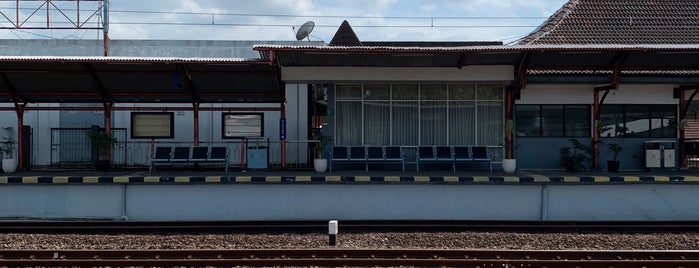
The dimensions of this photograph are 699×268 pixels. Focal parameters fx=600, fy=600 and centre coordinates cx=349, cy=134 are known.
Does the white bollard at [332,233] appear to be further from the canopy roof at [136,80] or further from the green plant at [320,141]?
the green plant at [320,141]

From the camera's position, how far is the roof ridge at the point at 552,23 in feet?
58.9

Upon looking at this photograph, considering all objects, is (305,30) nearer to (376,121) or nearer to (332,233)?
(376,121)

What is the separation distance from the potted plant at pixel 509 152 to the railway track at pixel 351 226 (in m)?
3.89

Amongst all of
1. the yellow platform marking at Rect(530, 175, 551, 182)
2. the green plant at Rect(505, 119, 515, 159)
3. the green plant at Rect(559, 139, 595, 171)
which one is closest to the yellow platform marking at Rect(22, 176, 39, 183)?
the yellow platform marking at Rect(530, 175, 551, 182)

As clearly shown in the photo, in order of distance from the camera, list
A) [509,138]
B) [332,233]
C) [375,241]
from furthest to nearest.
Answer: [509,138], [375,241], [332,233]

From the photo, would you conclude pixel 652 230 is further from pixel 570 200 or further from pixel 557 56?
pixel 557 56

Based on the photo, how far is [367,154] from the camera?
52.5ft

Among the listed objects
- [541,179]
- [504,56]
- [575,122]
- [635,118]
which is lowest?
[541,179]

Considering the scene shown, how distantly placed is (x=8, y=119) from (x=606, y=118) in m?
18.6

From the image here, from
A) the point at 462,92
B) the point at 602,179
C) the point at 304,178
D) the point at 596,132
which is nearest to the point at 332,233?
the point at 304,178

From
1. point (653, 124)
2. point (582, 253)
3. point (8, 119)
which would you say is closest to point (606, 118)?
point (653, 124)

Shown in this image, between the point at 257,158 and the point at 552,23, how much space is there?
997 cm

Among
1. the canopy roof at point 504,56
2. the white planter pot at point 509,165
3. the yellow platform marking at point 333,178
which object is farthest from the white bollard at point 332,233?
the white planter pot at point 509,165

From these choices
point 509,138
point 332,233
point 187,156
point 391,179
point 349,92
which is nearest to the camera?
point 332,233
